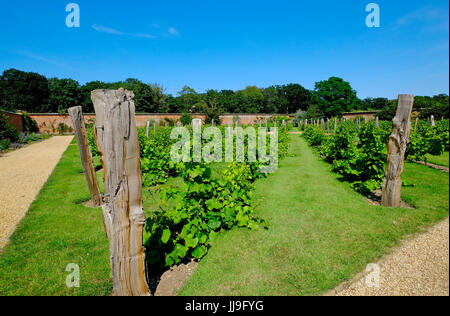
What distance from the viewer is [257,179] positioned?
718 cm

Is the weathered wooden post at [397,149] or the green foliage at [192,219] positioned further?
the weathered wooden post at [397,149]

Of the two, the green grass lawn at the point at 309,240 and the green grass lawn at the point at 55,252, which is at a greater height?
the green grass lawn at the point at 309,240

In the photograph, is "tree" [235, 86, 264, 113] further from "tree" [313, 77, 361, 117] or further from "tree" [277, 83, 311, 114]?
"tree" [313, 77, 361, 117]

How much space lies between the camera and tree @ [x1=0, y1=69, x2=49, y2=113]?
4744cm

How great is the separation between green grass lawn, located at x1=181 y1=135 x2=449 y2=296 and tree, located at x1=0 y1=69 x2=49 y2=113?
199ft

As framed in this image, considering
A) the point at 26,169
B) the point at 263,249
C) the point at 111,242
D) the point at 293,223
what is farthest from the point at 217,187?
the point at 26,169

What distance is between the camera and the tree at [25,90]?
1868 inches

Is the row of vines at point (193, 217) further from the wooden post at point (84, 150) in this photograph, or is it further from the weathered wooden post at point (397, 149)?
the weathered wooden post at point (397, 149)

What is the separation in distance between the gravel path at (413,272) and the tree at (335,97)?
56456 millimetres

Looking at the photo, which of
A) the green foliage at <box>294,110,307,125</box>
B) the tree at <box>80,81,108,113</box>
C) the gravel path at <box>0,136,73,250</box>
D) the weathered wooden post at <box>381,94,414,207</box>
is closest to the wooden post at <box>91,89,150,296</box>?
the gravel path at <box>0,136,73,250</box>

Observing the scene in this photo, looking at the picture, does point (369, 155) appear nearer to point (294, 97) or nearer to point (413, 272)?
point (413, 272)

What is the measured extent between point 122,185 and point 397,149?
489 centimetres

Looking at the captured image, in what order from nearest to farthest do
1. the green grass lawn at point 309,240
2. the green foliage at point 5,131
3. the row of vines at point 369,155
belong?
the green grass lawn at point 309,240, the row of vines at point 369,155, the green foliage at point 5,131

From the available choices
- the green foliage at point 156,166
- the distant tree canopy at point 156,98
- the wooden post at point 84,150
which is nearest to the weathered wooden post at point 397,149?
the green foliage at point 156,166
